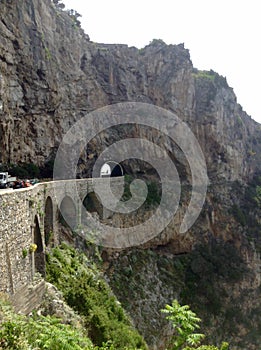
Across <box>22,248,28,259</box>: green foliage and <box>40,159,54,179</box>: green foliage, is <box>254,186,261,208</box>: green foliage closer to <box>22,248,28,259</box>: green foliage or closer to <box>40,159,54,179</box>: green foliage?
<box>40,159,54,179</box>: green foliage

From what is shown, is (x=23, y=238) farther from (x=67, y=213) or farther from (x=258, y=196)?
(x=258, y=196)

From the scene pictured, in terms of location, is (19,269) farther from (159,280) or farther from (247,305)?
(247,305)

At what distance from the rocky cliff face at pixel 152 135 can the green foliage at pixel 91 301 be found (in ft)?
22.9

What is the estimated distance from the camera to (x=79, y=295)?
12859mm

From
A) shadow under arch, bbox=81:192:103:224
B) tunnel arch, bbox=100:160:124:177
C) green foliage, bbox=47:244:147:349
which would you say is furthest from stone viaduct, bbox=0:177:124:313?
tunnel arch, bbox=100:160:124:177

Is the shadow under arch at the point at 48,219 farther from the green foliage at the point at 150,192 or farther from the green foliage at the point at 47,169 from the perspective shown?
the green foliage at the point at 47,169

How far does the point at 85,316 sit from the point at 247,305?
24658 millimetres

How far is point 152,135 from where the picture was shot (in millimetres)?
37188

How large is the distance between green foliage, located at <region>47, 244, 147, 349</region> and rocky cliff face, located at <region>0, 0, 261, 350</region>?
697cm

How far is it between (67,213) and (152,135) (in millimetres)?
20912

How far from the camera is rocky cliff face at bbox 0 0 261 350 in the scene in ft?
77.6

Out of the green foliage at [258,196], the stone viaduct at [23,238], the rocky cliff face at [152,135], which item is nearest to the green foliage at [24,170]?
the rocky cliff face at [152,135]

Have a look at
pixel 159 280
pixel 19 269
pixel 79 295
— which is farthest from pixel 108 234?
pixel 19 269

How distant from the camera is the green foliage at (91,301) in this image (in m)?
11.9
